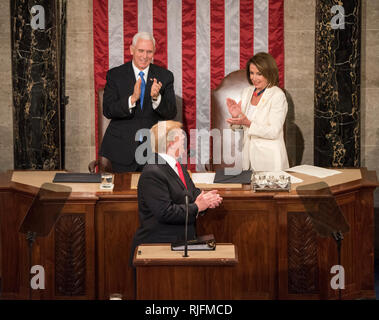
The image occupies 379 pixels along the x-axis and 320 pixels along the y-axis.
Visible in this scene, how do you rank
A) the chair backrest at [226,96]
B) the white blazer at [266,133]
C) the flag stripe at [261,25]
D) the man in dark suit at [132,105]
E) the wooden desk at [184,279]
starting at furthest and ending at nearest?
the flag stripe at [261,25] → the chair backrest at [226,96] → the man in dark suit at [132,105] → the white blazer at [266,133] → the wooden desk at [184,279]

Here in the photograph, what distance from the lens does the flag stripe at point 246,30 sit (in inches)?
280

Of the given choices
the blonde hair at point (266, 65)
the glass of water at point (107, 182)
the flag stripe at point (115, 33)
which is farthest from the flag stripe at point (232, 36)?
the glass of water at point (107, 182)

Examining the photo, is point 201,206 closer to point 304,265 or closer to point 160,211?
point 160,211

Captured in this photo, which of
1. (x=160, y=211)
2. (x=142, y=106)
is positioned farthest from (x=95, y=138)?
(x=160, y=211)

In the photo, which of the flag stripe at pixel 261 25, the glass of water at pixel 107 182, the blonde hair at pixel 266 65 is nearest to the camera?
the glass of water at pixel 107 182

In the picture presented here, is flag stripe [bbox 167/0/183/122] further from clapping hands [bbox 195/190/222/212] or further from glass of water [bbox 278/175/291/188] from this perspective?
clapping hands [bbox 195/190/222/212]

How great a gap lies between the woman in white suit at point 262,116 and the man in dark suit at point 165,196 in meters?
1.46

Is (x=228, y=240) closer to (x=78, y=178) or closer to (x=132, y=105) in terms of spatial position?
(x=78, y=178)

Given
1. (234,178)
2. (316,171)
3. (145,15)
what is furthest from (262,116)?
(145,15)

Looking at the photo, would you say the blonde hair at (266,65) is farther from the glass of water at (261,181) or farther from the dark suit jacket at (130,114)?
the glass of water at (261,181)

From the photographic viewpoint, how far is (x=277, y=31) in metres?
7.14

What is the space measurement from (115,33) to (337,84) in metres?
2.34

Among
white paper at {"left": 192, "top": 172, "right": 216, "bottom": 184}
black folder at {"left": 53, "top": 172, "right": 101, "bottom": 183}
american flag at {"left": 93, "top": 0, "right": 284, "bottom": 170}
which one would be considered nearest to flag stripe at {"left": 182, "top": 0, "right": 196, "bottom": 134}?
american flag at {"left": 93, "top": 0, "right": 284, "bottom": 170}

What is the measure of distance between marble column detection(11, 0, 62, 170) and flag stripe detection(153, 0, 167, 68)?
1008 mm
